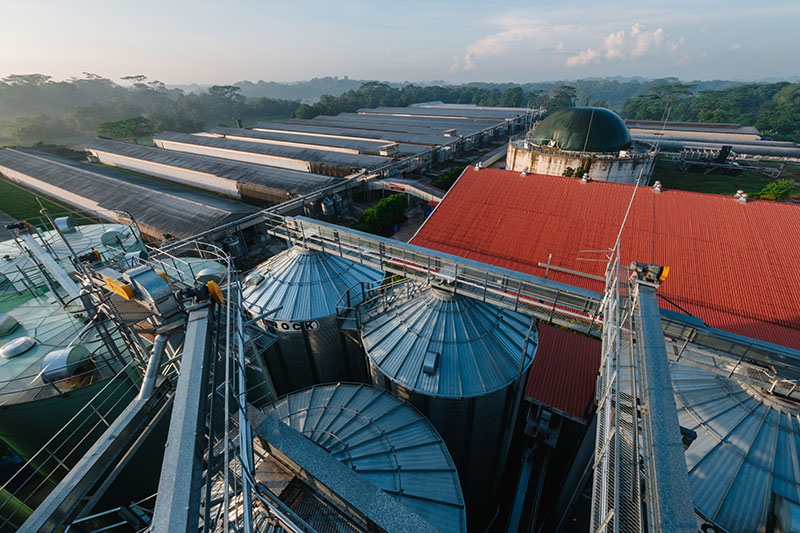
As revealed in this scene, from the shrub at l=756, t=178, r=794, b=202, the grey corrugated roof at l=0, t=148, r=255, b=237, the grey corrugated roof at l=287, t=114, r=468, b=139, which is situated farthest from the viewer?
the grey corrugated roof at l=287, t=114, r=468, b=139

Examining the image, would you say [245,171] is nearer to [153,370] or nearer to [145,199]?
[145,199]

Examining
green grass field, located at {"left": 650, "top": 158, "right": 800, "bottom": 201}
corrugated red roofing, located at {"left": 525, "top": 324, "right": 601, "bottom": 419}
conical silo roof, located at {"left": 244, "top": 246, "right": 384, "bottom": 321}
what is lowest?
green grass field, located at {"left": 650, "top": 158, "right": 800, "bottom": 201}

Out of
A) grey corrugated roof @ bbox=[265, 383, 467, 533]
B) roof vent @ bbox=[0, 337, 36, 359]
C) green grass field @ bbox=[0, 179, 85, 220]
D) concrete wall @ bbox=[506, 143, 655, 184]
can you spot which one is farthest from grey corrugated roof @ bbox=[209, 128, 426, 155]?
grey corrugated roof @ bbox=[265, 383, 467, 533]

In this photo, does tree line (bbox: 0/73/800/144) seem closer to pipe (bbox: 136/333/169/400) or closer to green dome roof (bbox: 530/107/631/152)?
green dome roof (bbox: 530/107/631/152)

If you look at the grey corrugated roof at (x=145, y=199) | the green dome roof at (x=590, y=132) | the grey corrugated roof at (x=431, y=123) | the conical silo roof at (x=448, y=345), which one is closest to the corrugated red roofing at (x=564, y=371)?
the conical silo roof at (x=448, y=345)

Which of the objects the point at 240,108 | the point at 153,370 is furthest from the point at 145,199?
the point at 240,108
